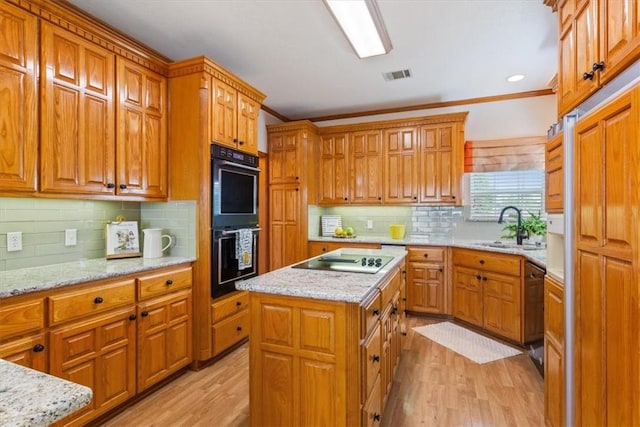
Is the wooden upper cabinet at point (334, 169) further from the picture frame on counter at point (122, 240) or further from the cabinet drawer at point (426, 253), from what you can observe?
the picture frame on counter at point (122, 240)

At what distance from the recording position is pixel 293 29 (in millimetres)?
2537

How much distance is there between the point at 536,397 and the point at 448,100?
3.35 metres

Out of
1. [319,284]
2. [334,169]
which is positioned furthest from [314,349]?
[334,169]

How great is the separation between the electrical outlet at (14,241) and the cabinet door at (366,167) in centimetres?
344

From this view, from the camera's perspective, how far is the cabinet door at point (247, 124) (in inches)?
120

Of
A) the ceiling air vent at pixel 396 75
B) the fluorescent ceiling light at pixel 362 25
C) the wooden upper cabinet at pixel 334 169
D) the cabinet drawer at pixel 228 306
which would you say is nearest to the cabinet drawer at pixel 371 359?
the cabinet drawer at pixel 228 306

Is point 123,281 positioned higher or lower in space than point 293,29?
lower

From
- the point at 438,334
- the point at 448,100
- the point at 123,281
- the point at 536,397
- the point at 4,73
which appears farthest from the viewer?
the point at 448,100

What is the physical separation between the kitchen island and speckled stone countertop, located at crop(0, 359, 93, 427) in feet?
3.11

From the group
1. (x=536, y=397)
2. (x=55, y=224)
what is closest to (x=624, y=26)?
(x=536, y=397)

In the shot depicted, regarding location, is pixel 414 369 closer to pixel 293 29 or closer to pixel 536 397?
pixel 536 397

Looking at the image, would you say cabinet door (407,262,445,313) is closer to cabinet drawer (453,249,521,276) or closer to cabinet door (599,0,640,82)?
cabinet drawer (453,249,521,276)

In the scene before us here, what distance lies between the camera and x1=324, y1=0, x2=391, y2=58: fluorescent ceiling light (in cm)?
206

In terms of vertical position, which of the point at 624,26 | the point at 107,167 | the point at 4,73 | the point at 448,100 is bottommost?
the point at 107,167
